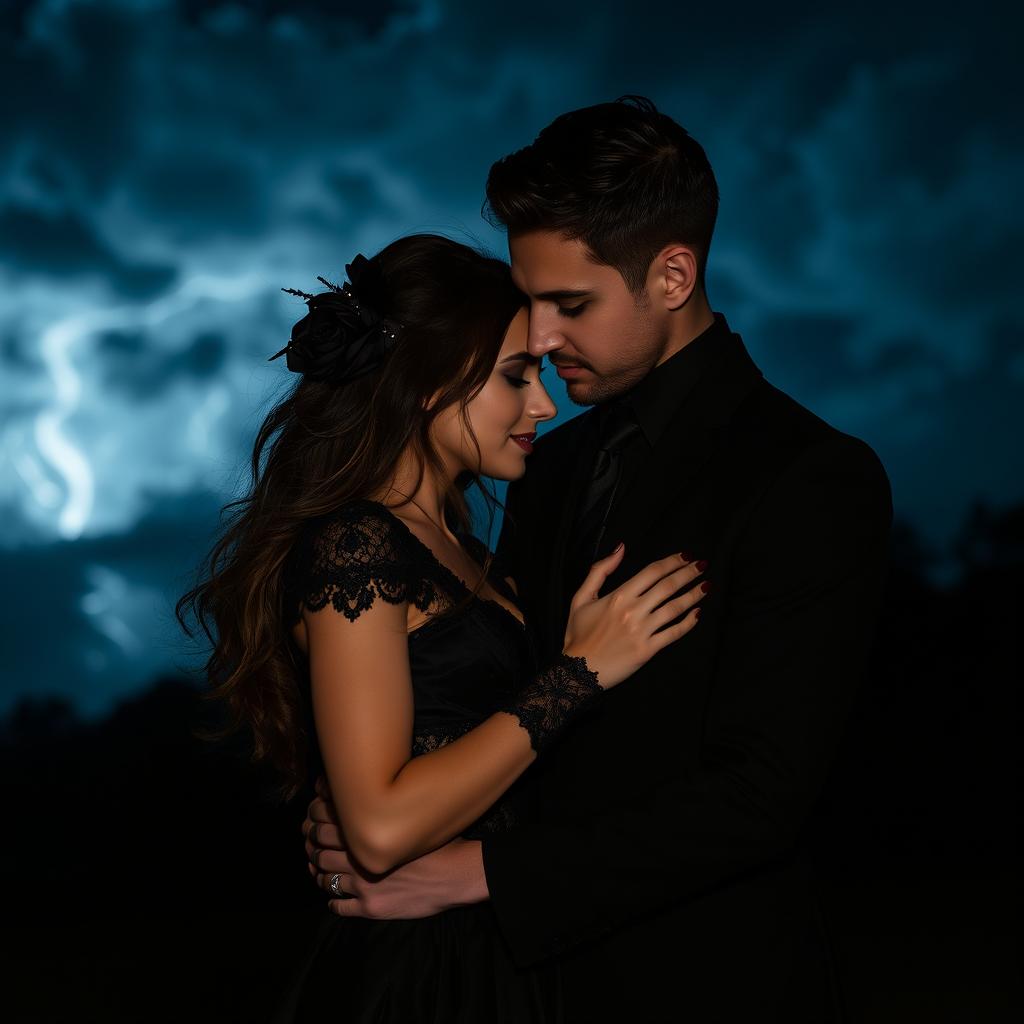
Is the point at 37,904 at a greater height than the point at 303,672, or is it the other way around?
the point at 37,904

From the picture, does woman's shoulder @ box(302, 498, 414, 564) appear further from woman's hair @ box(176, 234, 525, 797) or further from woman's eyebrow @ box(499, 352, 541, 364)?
woman's eyebrow @ box(499, 352, 541, 364)

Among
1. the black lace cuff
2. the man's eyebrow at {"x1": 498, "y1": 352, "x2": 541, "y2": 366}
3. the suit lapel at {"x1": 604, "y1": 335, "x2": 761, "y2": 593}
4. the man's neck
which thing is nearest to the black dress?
the black lace cuff

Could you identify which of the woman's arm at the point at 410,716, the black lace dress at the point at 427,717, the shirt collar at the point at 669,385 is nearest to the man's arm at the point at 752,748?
the woman's arm at the point at 410,716

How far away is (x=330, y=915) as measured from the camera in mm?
2359

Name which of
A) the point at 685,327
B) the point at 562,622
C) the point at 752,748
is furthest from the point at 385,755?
the point at 685,327

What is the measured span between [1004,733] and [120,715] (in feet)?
17.8

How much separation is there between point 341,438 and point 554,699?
0.73 m

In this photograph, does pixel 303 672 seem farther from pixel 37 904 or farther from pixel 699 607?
pixel 37 904

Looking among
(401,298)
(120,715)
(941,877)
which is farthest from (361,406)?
(941,877)

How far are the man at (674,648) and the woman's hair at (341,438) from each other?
0.15m

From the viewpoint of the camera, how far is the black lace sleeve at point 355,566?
2098 mm

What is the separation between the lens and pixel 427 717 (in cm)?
227

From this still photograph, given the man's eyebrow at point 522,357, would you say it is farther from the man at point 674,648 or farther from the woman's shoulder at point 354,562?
the woman's shoulder at point 354,562

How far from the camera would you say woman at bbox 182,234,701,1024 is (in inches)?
80.7
